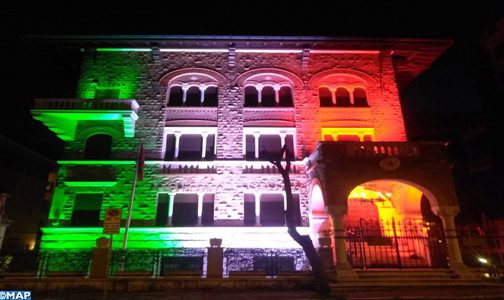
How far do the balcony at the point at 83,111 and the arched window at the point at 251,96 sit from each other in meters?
7.10

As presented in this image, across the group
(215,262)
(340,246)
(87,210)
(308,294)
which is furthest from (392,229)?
(87,210)

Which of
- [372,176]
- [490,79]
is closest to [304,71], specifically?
[372,176]

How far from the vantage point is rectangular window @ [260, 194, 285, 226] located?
19.0m

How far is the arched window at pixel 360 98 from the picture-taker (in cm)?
2138

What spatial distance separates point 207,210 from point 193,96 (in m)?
7.70

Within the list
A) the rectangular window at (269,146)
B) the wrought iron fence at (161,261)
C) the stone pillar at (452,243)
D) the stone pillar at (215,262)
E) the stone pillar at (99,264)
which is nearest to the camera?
the stone pillar at (99,264)

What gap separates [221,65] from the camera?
71.9 feet

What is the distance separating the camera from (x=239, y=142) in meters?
20.0

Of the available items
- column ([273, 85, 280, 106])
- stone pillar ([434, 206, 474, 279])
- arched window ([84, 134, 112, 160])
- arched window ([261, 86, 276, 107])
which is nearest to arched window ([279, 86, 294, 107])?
column ([273, 85, 280, 106])

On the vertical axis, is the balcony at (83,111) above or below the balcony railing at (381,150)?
above

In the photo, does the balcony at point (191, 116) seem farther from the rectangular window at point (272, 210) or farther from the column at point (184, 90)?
the rectangular window at point (272, 210)

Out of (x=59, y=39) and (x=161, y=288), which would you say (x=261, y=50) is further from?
(x=161, y=288)

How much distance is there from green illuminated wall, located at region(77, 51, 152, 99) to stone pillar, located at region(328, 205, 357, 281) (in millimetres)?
14530

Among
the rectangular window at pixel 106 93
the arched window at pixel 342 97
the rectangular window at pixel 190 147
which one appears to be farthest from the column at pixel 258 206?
the rectangular window at pixel 106 93
